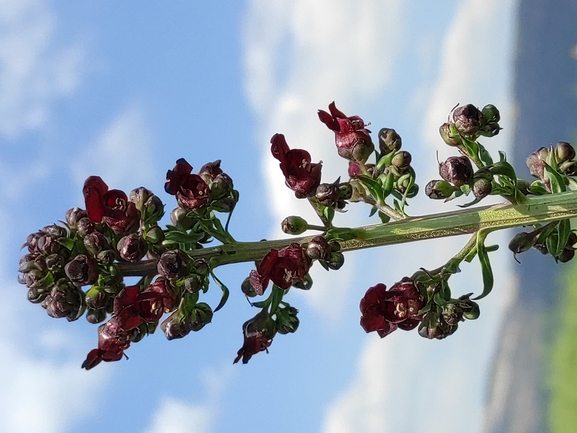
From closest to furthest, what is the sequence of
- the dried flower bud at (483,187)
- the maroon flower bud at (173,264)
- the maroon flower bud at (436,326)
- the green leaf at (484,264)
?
the maroon flower bud at (173,264) < the dried flower bud at (483,187) < the green leaf at (484,264) < the maroon flower bud at (436,326)

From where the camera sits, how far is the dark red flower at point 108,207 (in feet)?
11.3

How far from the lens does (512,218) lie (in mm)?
3477

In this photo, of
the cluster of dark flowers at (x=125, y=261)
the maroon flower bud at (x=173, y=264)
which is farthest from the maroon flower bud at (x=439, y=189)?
the maroon flower bud at (x=173, y=264)

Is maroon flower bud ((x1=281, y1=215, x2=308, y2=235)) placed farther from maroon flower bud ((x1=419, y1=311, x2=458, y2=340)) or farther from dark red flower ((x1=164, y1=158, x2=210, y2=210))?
maroon flower bud ((x1=419, y1=311, x2=458, y2=340))

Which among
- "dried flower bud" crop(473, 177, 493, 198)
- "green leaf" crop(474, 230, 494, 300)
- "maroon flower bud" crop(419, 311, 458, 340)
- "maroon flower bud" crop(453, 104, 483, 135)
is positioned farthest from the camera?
"maroon flower bud" crop(453, 104, 483, 135)

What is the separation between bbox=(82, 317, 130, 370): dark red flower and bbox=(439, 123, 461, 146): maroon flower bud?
2.34 m

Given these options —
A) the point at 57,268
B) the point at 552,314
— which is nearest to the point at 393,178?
the point at 57,268

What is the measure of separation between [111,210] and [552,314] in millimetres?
22210

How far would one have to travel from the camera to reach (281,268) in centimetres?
331

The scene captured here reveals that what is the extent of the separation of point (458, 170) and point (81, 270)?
86.7 inches

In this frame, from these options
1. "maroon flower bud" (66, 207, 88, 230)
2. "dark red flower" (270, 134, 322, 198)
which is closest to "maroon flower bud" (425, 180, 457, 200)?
"dark red flower" (270, 134, 322, 198)

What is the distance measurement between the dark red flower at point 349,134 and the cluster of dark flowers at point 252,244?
0.04 ft

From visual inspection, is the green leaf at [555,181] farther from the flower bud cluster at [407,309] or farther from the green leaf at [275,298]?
the green leaf at [275,298]

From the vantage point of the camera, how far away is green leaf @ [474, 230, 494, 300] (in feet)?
11.4
